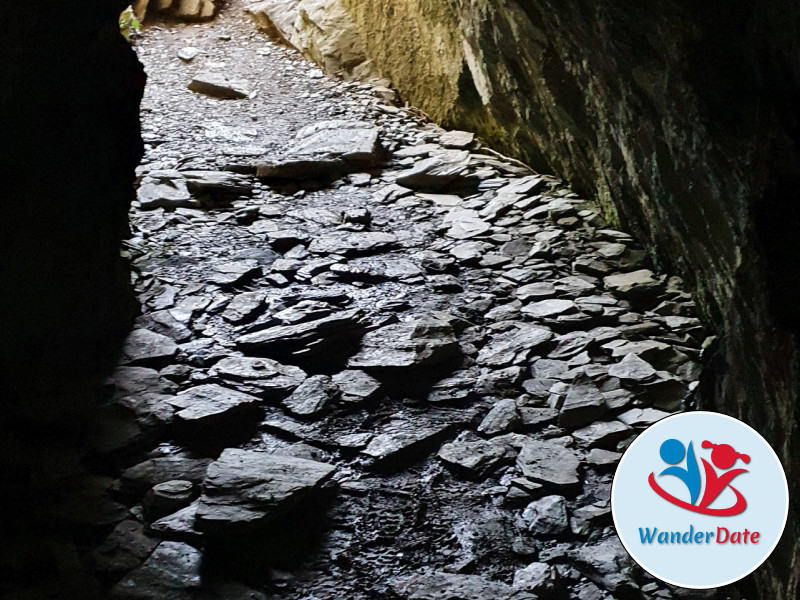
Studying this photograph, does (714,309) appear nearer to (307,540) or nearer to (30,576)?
(307,540)

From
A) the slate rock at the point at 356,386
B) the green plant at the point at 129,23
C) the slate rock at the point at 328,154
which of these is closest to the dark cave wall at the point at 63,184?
the slate rock at the point at 356,386

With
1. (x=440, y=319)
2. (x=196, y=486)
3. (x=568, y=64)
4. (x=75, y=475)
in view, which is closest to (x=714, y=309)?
(x=440, y=319)

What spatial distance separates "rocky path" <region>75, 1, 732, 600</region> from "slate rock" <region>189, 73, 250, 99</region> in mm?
1892

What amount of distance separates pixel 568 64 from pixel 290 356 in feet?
8.12

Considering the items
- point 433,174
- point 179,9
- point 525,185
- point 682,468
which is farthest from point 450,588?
point 179,9

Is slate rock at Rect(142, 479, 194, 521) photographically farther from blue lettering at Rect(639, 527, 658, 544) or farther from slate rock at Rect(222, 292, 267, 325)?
blue lettering at Rect(639, 527, 658, 544)

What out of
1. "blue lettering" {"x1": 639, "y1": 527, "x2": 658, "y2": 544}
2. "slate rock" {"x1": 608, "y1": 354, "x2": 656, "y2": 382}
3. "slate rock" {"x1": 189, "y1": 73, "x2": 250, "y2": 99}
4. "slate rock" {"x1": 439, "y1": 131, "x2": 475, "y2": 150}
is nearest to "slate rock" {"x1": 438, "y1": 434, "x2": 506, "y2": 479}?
"slate rock" {"x1": 608, "y1": 354, "x2": 656, "y2": 382}

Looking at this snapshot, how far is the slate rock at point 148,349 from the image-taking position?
3.98 m

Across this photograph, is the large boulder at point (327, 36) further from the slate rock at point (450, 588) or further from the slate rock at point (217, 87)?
the slate rock at point (450, 588)

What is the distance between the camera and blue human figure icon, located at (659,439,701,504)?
2201 mm

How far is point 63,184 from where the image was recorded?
11.9 feet

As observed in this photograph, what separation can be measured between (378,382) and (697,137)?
191 cm

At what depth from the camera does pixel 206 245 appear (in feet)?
17.8

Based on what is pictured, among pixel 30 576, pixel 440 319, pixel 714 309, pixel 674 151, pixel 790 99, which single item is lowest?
pixel 30 576
